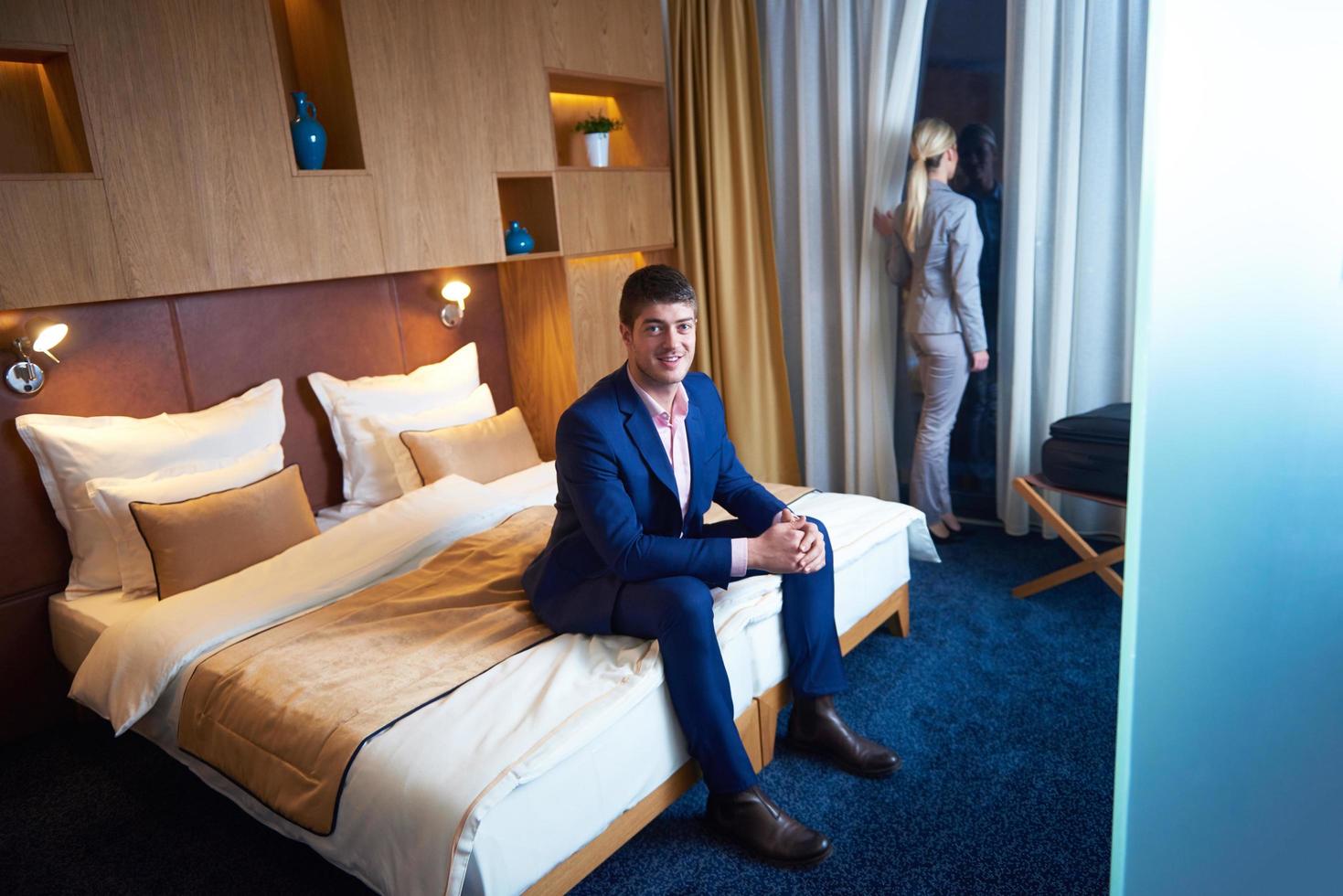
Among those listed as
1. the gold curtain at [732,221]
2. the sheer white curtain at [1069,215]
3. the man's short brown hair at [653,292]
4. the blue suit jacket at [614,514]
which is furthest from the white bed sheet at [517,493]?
the sheer white curtain at [1069,215]

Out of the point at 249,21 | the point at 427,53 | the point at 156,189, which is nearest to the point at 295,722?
the point at 156,189

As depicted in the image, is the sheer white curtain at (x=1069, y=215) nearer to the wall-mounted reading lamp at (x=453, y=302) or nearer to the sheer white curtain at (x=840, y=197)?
the sheer white curtain at (x=840, y=197)

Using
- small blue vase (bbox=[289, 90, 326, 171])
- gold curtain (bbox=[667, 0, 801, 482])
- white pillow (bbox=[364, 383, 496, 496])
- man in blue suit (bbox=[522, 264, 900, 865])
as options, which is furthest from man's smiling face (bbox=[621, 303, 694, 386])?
gold curtain (bbox=[667, 0, 801, 482])

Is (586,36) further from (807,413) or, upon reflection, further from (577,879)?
(577,879)

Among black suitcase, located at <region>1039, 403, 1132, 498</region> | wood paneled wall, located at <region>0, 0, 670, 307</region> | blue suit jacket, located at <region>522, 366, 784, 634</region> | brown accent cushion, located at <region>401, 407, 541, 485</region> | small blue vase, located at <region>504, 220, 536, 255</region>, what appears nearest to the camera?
blue suit jacket, located at <region>522, 366, 784, 634</region>

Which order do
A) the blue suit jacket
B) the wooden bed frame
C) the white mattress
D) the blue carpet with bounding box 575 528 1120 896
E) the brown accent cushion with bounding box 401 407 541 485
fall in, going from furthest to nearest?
the brown accent cushion with bounding box 401 407 541 485
the blue suit jacket
the blue carpet with bounding box 575 528 1120 896
the wooden bed frame
the white mattress

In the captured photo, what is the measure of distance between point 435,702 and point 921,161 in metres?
2.71

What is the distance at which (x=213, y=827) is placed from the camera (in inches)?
88.7

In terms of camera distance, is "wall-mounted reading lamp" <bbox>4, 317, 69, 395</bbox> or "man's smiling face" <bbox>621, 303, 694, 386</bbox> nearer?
"man's smiling face" <bbox>621, 303, 694, 386</bbox>

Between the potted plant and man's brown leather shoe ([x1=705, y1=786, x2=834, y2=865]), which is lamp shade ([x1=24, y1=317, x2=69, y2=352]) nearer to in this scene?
the potted plant

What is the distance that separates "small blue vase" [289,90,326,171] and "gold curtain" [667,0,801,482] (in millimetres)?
1705

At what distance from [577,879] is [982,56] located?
329 cm

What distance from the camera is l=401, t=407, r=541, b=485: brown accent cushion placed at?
3186 mm

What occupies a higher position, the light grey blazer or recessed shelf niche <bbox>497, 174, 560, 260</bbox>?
recessed shelf niche <bbox>497, 174, 560, 260</bbox>
